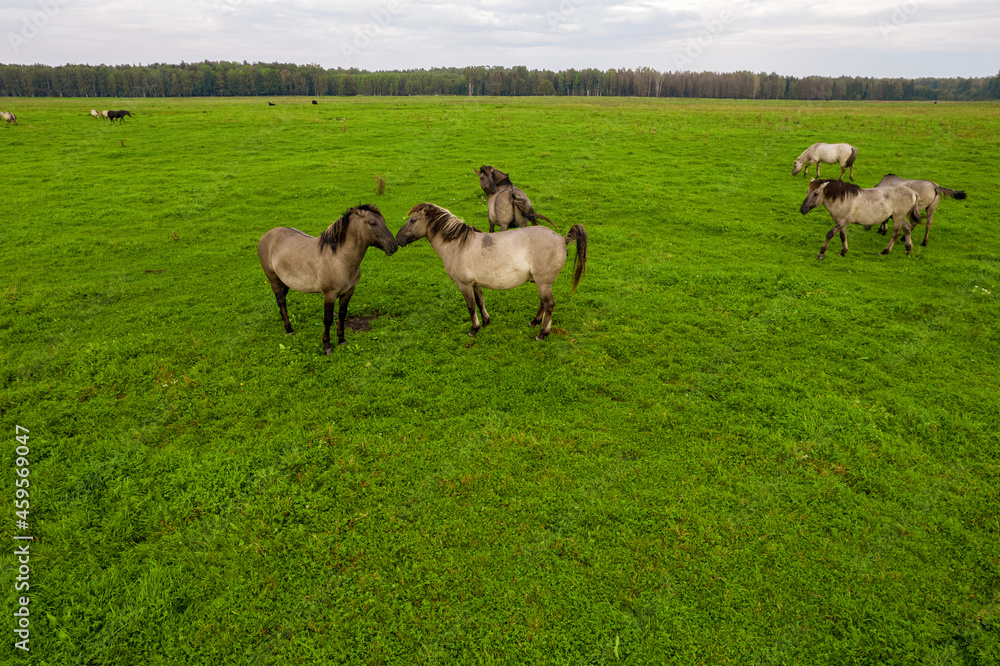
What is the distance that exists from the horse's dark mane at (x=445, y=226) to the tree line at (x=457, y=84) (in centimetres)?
13866

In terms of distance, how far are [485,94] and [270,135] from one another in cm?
12197

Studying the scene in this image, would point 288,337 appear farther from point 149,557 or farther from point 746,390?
point 746,390

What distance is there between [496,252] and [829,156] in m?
22.0

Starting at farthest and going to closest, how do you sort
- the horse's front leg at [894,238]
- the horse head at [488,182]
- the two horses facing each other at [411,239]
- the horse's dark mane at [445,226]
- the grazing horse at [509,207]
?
the horse head at [488,182] < the horse's front leg at [894,238] < the grazing horse at [509,207] < the horse's dark mane at [445,226] < the two horses facing each other at [411,239]

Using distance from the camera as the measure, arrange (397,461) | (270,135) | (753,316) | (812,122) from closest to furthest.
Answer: (397,461) < (753,316) < (270,135) < (812,122)

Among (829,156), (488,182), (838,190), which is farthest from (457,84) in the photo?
(838,190)

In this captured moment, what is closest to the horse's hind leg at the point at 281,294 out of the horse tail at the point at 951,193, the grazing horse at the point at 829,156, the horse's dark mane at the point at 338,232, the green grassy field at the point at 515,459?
the green grassy field at the point at 515,459

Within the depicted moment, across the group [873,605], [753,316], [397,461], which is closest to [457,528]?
[397,461]

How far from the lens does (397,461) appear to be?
250 inches

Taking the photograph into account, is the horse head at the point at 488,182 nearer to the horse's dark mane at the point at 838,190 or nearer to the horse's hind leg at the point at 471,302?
the horse's hind leg at the point at 471,302

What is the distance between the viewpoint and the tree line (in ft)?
381

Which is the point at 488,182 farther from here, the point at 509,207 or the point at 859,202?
the point at 859,202

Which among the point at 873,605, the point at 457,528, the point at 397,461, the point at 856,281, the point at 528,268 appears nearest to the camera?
the point at 873,605

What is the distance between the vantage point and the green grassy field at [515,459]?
445 centimetres
